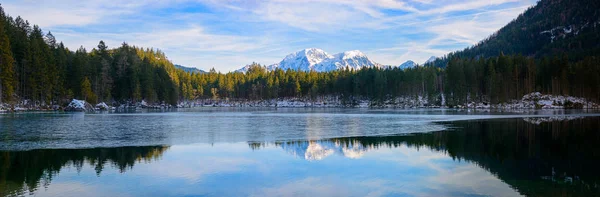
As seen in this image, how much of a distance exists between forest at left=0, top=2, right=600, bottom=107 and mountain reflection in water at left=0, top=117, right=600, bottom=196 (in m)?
55.6

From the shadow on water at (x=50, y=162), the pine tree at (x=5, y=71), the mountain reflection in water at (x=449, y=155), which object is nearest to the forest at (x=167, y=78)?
the pine tree at (x=5, y=71)

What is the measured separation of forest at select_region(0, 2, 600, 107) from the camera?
74562 millimetres

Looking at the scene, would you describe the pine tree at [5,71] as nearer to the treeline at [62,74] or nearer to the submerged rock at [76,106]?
the treeline at [62,74]

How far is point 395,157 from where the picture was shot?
20.2 metres

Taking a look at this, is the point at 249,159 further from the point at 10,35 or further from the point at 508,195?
the point at 10,35

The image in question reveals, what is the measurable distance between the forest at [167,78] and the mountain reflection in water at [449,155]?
183 feet

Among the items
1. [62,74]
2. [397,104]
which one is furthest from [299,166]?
[397,104]

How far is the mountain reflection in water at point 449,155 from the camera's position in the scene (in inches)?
545

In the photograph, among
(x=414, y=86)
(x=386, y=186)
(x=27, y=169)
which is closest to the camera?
(x=386, y=186)

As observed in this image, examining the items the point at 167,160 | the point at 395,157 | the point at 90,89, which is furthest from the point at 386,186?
the point at 90,89

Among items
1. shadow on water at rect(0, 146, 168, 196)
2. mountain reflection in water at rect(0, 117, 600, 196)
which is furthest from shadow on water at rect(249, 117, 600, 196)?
shadow on water at rect(0, 146, 168, 196)

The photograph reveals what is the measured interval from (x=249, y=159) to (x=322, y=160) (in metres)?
3.58

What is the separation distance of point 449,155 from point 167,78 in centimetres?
11997

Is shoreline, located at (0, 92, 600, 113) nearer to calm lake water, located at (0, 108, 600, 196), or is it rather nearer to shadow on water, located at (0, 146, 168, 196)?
shadow on water, located at (0, 146, 168, 196)
